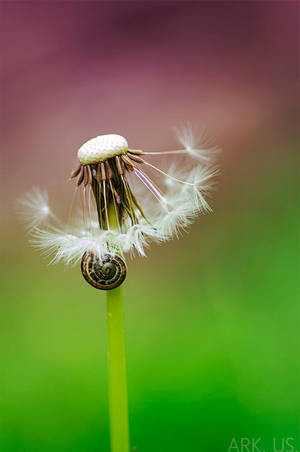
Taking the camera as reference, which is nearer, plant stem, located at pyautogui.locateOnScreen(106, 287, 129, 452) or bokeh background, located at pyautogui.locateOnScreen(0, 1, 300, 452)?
plant stem, located at pyautogui.locateOnScreen(106, 287, 129, 452)

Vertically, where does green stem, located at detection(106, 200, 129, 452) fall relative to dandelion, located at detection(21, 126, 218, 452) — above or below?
below

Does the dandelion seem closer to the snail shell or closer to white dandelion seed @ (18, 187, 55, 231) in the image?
the snail shell

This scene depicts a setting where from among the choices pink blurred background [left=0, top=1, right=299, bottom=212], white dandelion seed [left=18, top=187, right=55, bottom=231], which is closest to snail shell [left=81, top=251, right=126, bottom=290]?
white dandelion seed [left=18, top=187, right=55, bottom=231]

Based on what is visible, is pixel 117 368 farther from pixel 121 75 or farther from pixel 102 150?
pixel 121 75

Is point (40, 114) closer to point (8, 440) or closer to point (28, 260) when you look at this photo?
point (28, 260)

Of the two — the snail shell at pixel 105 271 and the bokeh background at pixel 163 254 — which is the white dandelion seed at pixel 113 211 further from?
the bokeh background at pixel 163 254

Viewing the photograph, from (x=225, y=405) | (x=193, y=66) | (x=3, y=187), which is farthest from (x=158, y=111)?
(x=225, y=405)

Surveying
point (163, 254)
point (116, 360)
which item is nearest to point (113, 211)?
point (116, 360)
